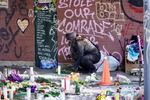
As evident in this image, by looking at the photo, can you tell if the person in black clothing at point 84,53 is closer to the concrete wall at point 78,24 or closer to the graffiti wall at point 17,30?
the concrete wall at point 78,24

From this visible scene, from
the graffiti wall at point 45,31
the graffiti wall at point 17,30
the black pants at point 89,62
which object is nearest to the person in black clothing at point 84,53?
the black pants at point 89,62

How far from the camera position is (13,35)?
56.3ft

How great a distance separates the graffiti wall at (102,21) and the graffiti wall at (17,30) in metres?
0.86

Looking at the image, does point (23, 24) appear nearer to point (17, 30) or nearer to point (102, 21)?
point (17, 30)

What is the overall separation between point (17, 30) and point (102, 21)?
2459 millimetres

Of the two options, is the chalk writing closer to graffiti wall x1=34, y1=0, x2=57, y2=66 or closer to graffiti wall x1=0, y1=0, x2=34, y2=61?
graffiti wall x1=34, y1=0, x2=57, y2=66

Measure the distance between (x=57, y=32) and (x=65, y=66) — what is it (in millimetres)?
994

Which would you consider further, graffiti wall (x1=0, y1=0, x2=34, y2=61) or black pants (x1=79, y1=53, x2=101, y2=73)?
graffiti wall (x1=0, y1=0, x2=34, y2=61)

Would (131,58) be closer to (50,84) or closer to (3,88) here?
(50,84)

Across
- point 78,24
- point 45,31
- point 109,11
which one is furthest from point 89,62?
point 45,31

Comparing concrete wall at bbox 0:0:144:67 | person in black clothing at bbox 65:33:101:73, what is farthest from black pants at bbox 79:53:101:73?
concrete wall at bbox 0:0:144:67

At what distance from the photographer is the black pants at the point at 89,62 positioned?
1582 centimetres

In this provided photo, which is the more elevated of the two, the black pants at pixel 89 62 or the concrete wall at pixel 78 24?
the concrete wall at pixel 78 24

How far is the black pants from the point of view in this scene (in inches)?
623
